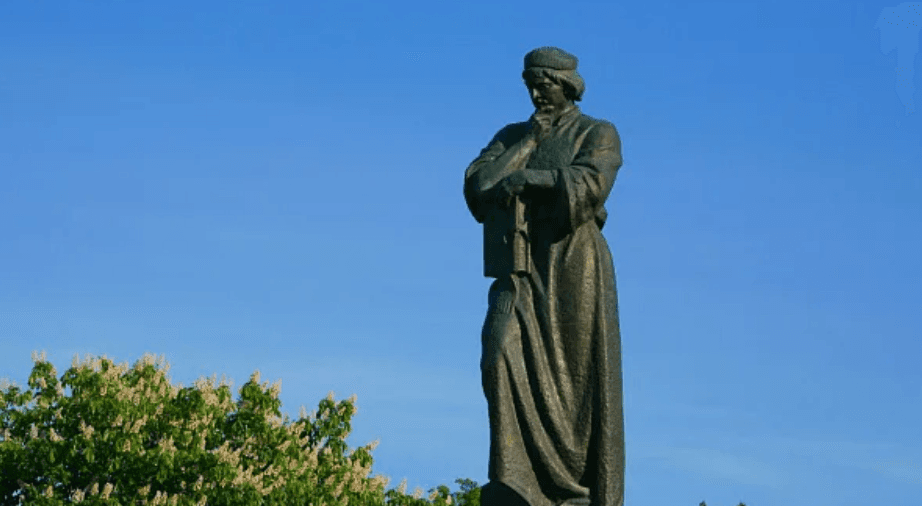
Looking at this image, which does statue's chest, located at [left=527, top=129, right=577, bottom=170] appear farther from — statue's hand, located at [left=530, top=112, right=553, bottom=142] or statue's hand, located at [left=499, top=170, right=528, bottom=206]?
statue's hand, located at [left=499, top=170, right=528, bottom=206]

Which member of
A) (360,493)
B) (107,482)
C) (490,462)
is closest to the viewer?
(490,462)

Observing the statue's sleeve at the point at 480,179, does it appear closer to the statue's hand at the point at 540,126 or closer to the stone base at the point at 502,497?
the statue's hand at the point at 540,126

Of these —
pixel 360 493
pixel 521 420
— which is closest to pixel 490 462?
pixel 521 420

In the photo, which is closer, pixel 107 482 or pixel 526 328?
pixel 526 328

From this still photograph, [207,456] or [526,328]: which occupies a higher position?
[207,456]

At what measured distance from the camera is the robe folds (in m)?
15.0

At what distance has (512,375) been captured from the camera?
15.0 m

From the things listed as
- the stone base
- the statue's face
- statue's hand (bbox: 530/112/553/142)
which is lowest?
the stone base

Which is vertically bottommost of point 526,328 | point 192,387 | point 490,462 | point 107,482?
point 490,462

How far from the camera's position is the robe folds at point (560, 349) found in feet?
49.1

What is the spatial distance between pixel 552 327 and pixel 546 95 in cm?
190

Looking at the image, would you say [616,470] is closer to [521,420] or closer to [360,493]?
[521,420]

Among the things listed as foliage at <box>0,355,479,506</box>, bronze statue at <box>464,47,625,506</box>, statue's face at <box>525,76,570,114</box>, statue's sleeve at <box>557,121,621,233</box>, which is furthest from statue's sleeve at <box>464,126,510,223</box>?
foliage at <box>0,355,479,506</box>

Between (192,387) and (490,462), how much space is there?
27.6m
